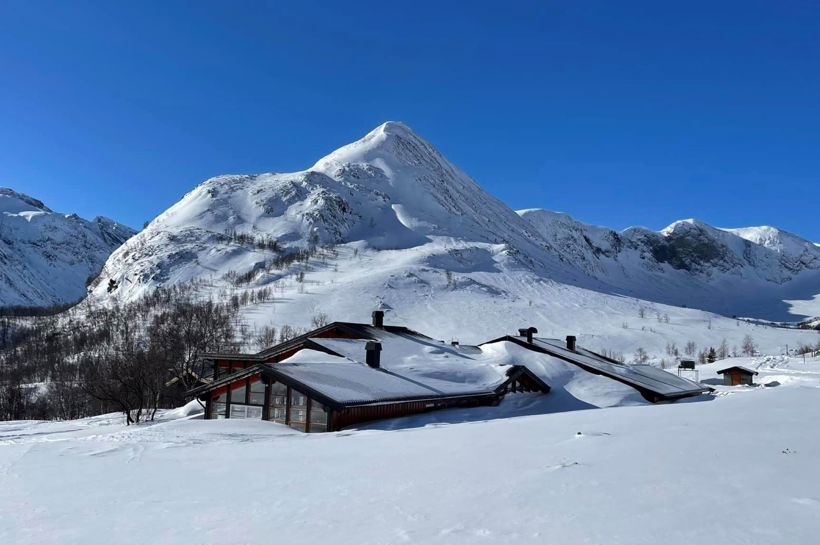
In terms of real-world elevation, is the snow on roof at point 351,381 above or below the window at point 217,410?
above

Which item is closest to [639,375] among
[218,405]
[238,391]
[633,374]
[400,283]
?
[633,374]

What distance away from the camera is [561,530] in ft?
25.5

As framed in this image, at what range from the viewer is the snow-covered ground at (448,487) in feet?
26.5

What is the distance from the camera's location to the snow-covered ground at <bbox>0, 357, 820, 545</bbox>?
8062 millimetres

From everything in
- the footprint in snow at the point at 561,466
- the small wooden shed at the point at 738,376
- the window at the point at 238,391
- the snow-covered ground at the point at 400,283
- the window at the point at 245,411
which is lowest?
the small wooden shed at the point at 738,376

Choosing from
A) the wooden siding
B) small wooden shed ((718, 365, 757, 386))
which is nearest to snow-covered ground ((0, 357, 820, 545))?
the wooden siding

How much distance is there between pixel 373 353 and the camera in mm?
32750

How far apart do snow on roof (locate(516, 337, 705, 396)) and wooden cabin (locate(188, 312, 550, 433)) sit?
5816 mm

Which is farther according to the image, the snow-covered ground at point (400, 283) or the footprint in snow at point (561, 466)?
the snow-covered ground at point (400, 283)

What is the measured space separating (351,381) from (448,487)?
17807 millimetres

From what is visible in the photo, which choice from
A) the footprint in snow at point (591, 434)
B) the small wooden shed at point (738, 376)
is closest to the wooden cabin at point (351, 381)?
the footprint in snow at point (591, 434)

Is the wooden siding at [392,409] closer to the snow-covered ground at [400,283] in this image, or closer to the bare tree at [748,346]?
the snow-covered ground at [400,283]

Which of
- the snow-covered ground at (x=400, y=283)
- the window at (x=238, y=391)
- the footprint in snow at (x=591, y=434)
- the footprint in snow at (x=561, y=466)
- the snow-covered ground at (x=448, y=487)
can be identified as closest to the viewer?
the snow-covered ground at (x=448, y=487)

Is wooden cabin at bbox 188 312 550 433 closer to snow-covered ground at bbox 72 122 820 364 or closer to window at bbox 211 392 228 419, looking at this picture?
window at bbox 211 392 228 419
